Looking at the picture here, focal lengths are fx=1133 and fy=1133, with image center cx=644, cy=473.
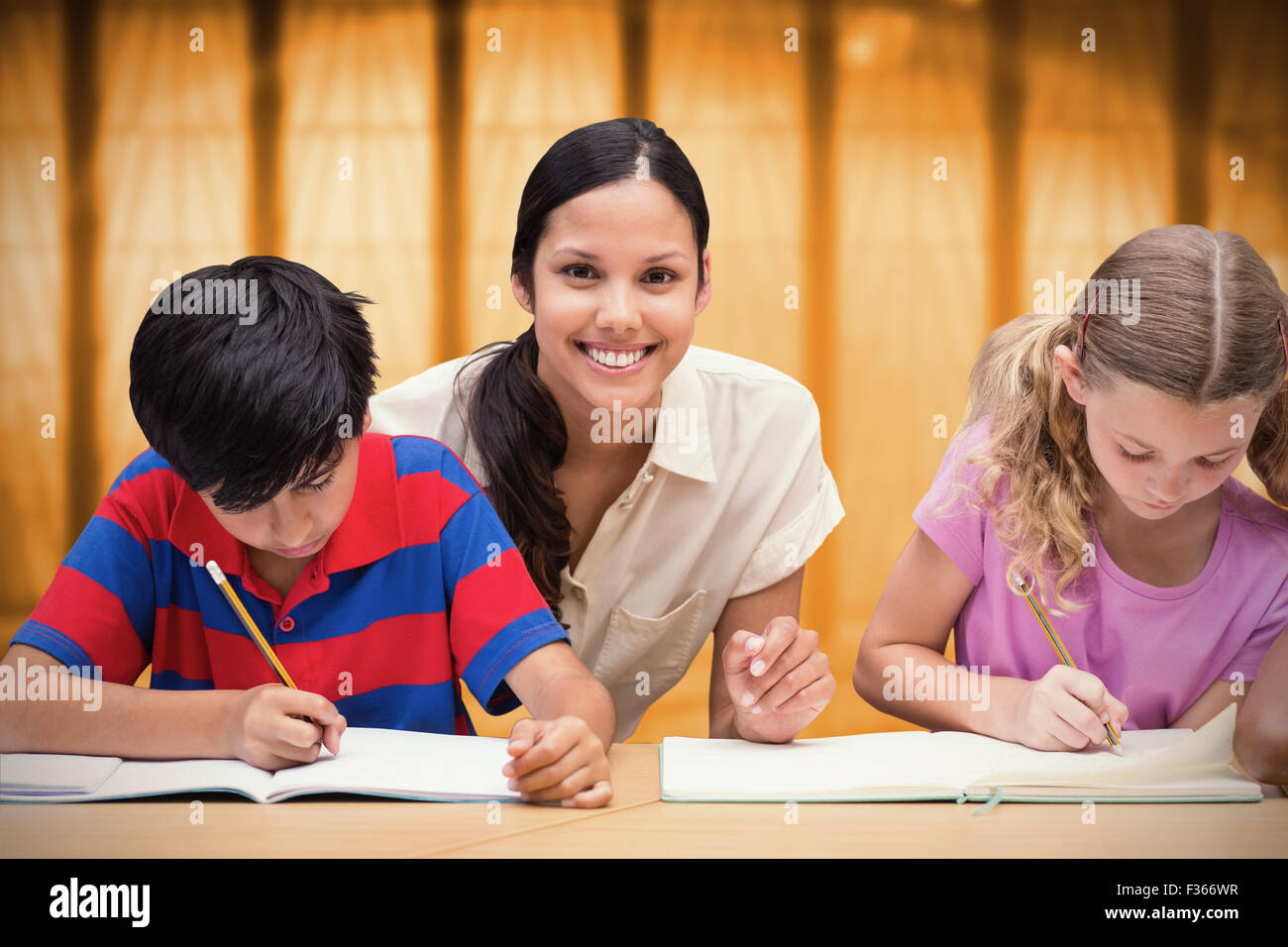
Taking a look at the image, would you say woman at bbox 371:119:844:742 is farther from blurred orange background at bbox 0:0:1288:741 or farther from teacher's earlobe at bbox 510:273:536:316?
blurred orange background at bbox 0:0:1288:741

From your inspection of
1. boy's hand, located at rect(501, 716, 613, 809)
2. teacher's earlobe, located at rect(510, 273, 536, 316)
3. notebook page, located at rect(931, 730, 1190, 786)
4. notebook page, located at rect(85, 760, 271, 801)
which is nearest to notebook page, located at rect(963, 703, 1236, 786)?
notebook page, located at rect(931, 730, 1190, 786)

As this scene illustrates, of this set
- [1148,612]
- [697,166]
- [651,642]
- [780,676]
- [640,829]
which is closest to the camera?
[640,829]

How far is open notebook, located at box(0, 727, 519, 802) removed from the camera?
1112 millimetres

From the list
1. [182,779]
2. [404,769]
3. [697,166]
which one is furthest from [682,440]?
[697,166]

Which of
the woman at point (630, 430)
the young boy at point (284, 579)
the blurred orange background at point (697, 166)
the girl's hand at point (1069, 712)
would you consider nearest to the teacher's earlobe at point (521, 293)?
the woman at point (630, 430)

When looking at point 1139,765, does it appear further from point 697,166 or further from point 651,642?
point 697,166

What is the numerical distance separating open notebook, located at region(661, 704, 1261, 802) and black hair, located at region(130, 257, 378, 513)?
525 millimetres

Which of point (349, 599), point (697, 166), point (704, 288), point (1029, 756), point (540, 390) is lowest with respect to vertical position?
point (1029, 756)

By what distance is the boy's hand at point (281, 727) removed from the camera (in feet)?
3.72

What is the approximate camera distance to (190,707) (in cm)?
121

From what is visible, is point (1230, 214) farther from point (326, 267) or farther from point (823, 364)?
point (326, 267)

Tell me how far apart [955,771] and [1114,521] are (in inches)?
18.7

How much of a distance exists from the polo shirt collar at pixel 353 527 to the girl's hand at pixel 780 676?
1.47 feet

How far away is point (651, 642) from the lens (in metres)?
1.77
